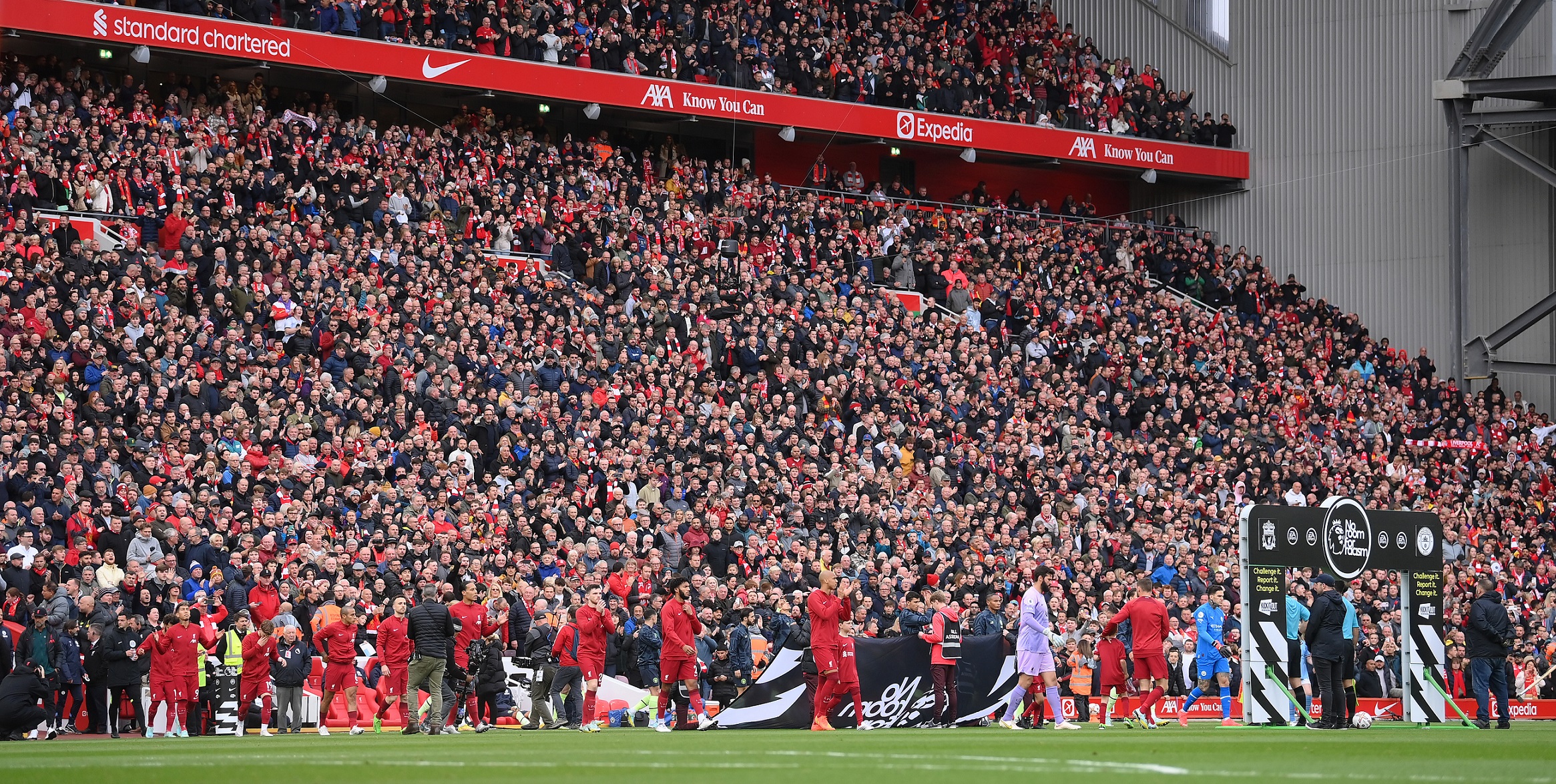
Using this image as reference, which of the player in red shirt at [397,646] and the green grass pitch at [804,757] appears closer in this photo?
the green grass pitch at [804,757]

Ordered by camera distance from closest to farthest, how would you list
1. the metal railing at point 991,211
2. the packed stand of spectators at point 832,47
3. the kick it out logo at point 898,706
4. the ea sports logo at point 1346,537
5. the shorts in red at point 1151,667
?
Result: the shorts in red at point 1151,667 < the ea sports logo at point 1346,537 < the kick it out logo at point 898,706 < the packed stand of spectators at point 832,47 < the metal railing at point 991,211

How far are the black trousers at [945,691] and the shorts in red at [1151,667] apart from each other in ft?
8.26

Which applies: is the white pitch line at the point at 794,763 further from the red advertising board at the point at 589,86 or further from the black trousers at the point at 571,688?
the red advertising board at the point at 589,86

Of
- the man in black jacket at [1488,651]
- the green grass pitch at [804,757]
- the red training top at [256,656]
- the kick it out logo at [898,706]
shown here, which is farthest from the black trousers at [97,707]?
the man in black jacket at [1488,651]

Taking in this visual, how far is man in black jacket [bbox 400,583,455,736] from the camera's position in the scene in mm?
18703

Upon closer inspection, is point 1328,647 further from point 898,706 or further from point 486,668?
point 486,668

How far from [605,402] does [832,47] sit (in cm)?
1423

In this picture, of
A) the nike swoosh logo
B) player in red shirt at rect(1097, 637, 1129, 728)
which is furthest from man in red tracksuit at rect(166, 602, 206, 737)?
the nike swoosh logo

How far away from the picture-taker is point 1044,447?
32.8 metres

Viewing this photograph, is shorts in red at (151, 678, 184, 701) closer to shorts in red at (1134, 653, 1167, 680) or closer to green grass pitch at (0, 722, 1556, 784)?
green grass pitch at (0, 722, 1556, 784)

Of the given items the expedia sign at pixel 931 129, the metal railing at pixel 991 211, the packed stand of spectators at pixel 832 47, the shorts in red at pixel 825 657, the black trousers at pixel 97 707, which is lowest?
the black trousers at pixel 97 707

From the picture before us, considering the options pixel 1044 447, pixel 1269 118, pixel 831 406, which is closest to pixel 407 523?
pixel 831 406

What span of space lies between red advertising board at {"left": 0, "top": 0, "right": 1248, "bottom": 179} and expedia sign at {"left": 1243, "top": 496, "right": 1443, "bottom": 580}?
19133 millimetres

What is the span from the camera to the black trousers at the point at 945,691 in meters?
22.0
